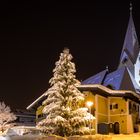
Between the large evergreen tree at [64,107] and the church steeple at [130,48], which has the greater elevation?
the church steeple at [130,48]

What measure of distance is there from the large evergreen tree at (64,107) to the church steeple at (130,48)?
155 feet

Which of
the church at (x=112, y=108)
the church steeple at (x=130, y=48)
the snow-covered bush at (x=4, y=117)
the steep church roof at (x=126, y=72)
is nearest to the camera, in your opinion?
the church at (x=112, y=108)

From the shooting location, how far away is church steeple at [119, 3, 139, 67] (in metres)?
71.1

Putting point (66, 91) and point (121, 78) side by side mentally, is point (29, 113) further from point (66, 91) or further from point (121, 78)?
point (66, 91)

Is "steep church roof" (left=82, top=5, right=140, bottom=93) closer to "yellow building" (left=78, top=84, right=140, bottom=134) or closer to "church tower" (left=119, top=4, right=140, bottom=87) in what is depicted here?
"church tower" (left=119, top=4, right=140, bottom=87)

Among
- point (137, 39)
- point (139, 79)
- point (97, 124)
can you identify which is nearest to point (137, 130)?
point (97, 124)

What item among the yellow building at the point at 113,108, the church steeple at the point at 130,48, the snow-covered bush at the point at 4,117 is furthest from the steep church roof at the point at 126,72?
the snow-covered bush at the point at 4,117

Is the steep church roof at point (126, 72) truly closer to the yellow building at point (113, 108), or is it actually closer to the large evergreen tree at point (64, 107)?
the yellow building at point (113, 108)

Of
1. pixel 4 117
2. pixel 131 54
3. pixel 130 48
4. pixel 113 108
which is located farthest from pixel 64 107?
pixel 130 48

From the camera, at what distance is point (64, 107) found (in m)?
24.3

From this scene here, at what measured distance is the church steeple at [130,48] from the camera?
71.1 meters

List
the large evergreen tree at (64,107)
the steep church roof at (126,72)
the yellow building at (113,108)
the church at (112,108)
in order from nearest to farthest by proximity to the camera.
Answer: the large evergreen tree at (64,107)
the church at (112,108)
the yellow building at (113,108)
the steep church roof at (126,72)

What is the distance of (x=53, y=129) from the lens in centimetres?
2416

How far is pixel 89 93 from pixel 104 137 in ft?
49.4
